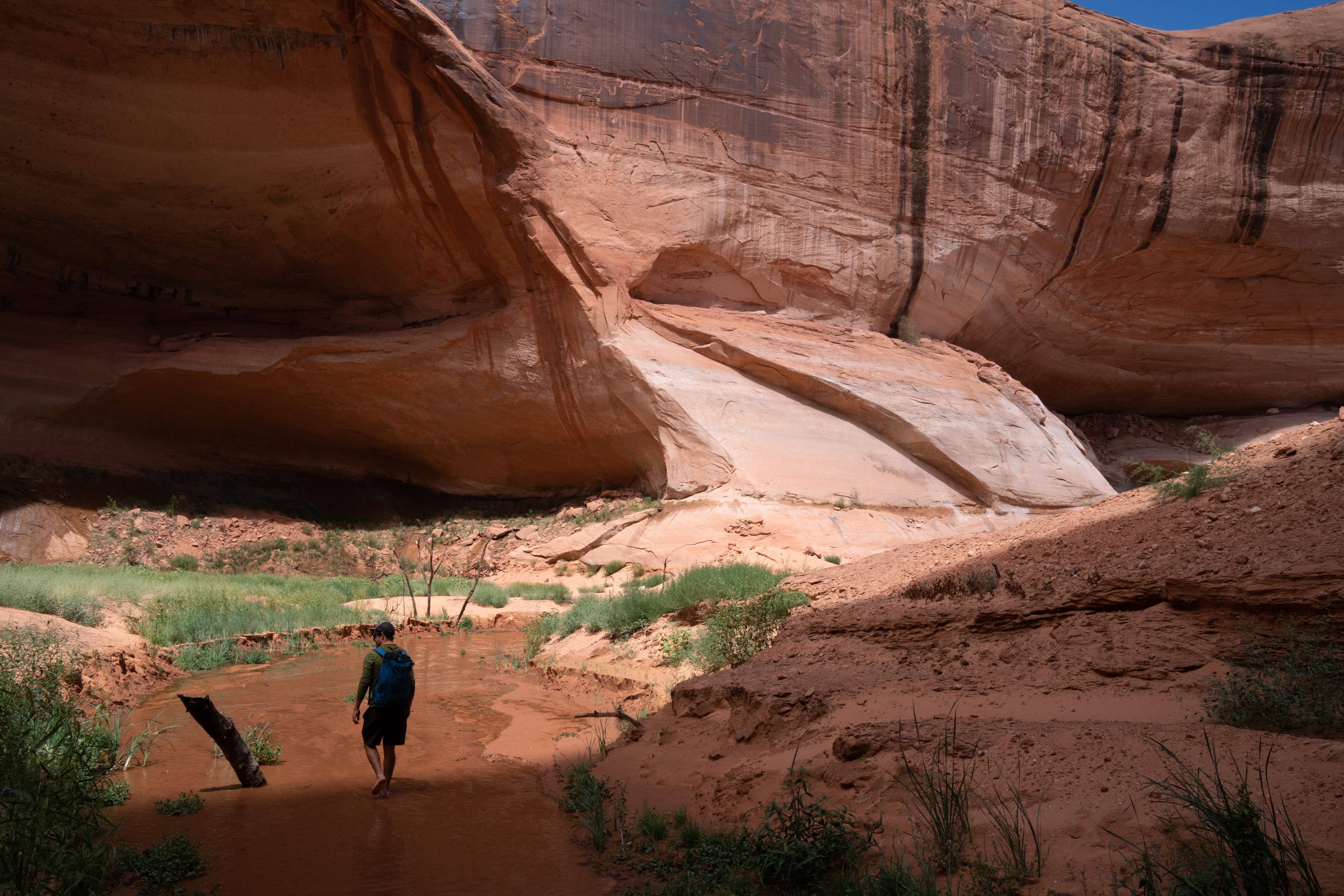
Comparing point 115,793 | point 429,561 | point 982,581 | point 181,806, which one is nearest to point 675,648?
point 982,581

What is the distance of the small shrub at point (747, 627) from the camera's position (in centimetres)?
653

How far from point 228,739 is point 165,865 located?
1129mm

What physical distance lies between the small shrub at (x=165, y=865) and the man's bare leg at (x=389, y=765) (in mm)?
1172

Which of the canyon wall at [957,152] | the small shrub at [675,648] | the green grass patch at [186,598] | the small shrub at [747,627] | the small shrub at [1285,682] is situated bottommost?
the green grass patch at [186,598]

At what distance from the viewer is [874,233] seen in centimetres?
1675

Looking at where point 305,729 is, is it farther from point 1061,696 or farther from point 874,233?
point 874,233

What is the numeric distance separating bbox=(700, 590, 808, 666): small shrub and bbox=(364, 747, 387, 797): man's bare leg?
273cm

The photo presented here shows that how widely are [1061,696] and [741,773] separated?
1.69 m

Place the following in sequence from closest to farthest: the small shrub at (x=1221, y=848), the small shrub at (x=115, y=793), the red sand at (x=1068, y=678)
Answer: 1. the small shrub at (x=1221, y=848)
2. the red sand at (x=1068, y=678)
3. the small shrub at (x=115, y=793)

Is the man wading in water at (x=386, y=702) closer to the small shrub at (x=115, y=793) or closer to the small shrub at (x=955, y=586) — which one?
the small shrub at (x=115, y=793)

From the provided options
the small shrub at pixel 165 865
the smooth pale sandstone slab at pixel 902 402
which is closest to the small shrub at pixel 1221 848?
the small shrub at pixel 165 865

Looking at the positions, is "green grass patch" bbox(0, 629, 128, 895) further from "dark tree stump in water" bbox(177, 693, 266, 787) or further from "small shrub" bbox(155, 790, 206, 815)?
"dark tree stump in water" bbox(177, 693, 266, 787)

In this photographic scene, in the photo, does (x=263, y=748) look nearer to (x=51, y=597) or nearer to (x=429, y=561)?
(x=51, y=597)

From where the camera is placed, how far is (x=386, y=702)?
4984 millimetres
